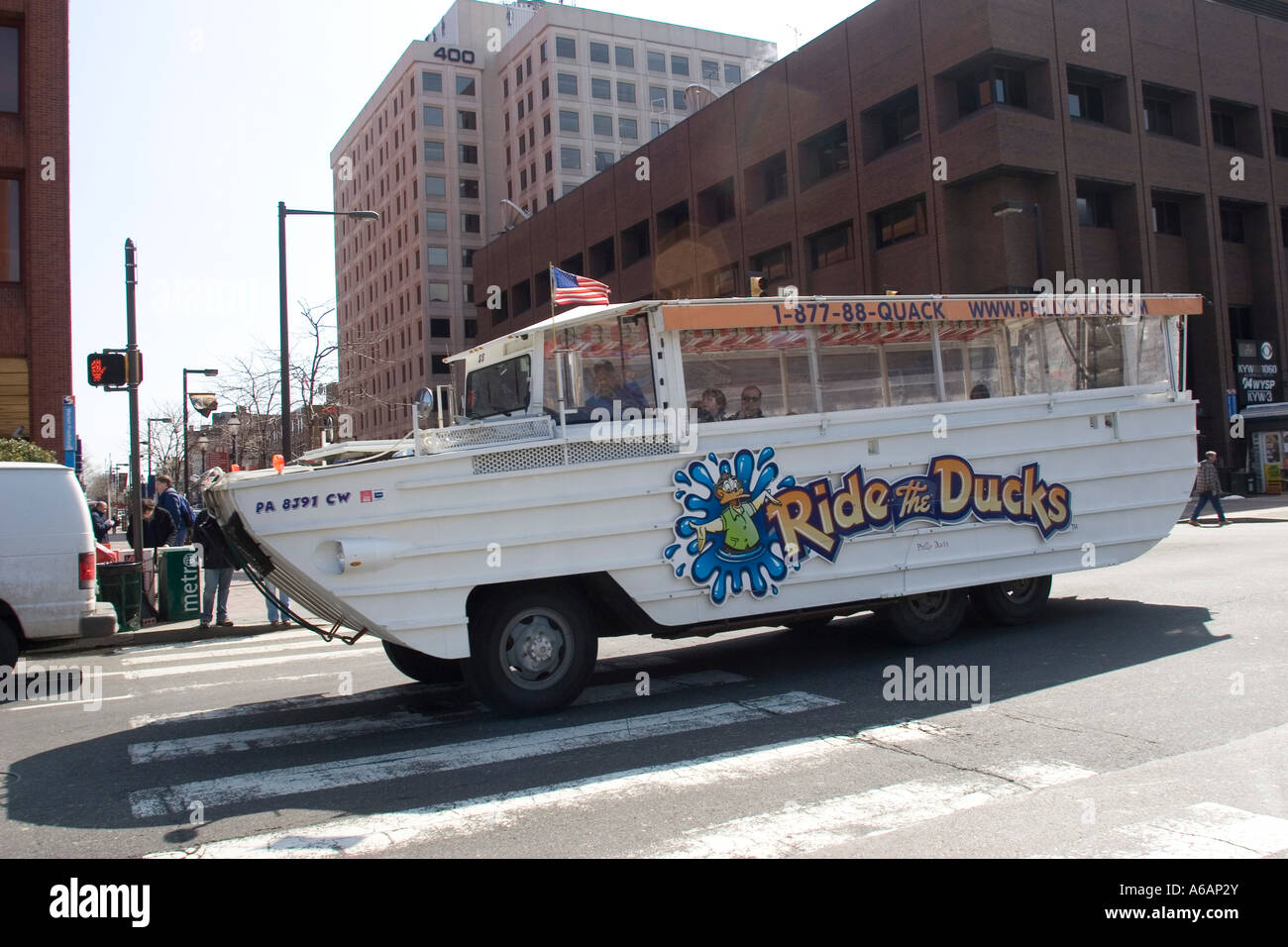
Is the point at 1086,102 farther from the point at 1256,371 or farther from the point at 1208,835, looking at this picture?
the point at 1208,835

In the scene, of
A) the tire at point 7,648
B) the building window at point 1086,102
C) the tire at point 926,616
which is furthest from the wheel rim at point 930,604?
the building window at point 1086,102

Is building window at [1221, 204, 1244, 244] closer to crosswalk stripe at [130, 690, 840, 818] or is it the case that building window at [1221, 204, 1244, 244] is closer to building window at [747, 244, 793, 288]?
building window at [747, 244, 793, 288]

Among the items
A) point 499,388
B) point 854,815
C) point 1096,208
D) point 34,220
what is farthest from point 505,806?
point 1096,208

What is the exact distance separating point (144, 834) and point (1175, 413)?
860 cm

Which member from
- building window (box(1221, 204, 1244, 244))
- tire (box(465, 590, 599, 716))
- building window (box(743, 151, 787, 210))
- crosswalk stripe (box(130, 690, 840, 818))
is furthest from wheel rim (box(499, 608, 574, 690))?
building window (box(1221, 204, 1244, 244))

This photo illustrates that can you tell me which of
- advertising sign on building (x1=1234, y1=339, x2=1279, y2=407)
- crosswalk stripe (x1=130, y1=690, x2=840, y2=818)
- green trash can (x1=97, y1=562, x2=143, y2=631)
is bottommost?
crosswalk stripe (x1=130, y1=690, x2=840, y2=818)

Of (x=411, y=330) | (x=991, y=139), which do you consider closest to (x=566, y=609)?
(x=991, y=139)

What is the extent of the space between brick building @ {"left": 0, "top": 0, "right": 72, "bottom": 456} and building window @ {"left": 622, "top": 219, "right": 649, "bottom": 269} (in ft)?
81.7

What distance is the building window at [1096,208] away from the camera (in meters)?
30.5

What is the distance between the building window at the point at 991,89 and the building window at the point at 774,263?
7.51 metres

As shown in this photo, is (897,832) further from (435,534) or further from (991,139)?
(991,139)

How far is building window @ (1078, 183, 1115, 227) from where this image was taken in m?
30.5

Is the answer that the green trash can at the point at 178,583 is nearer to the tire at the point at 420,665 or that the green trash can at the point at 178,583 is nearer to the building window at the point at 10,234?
the tire at the point at 420,665

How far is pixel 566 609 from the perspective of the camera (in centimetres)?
661
